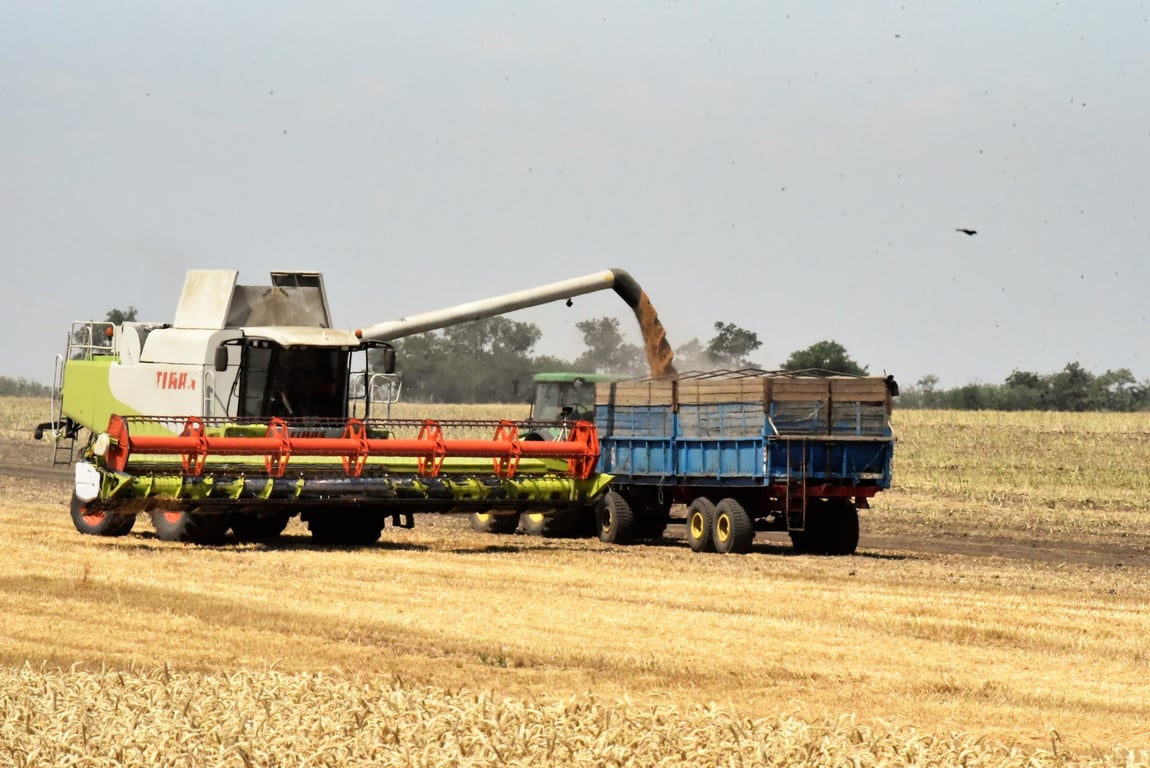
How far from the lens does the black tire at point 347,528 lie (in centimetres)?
1950

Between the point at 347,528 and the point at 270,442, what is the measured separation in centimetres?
197

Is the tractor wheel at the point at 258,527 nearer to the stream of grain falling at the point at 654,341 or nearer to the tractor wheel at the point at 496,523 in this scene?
the tractor wheel at the point at 496,523

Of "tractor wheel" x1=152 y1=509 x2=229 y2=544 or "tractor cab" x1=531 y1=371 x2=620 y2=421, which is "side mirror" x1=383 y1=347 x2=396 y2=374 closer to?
"tractor wheel" x1=152 y1=509 x2=229 y2=544

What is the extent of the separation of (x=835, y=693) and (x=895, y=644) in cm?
235

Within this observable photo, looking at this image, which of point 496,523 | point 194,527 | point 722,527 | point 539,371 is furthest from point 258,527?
point 539,371

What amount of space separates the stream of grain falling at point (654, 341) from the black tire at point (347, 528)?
26.0 feet

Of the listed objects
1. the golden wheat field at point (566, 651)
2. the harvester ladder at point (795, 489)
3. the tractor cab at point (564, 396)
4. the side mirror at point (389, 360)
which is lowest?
the golden wheat field at point (566, 651)

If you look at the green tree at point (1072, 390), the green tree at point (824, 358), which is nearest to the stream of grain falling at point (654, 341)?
the green tree at point (824, 358)

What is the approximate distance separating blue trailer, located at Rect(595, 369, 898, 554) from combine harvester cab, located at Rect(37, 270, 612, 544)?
1.53m

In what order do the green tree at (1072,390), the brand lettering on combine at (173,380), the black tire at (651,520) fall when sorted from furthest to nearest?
the green tree at (1072,390) < the black tire at (651,520) < the brand lettering on combine at (173,380)

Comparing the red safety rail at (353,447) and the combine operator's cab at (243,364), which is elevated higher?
the combine operator's cab at (243,364)

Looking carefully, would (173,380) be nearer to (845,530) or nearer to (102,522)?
(102,522)

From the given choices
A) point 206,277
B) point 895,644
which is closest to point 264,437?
point 206,277

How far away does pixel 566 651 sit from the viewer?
11.2 metres
